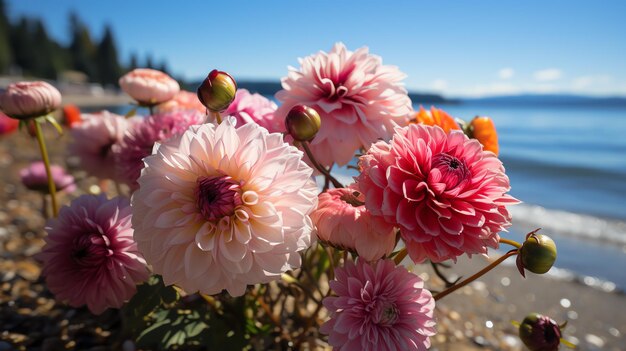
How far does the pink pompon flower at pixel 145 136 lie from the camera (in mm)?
1166

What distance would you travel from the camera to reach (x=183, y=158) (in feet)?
2.54

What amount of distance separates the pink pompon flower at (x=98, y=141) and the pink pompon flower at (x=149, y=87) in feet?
0.64

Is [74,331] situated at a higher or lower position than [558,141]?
higher

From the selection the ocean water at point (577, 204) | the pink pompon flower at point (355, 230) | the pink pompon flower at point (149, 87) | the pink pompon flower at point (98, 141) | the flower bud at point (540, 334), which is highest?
the pink pompon flower at point (355, 230)

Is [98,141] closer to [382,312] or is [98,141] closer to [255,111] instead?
[255,111]

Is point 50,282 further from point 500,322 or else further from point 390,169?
point 500,322

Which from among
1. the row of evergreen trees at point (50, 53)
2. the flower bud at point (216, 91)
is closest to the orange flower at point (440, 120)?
the flower bud at point (216, 91)

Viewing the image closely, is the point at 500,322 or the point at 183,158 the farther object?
the point at 500,322


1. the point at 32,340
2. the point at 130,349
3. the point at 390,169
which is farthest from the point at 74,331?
the point at 390,169

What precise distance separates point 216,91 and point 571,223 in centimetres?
691

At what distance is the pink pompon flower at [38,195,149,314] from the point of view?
1.03 meters

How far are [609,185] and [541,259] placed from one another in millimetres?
10479

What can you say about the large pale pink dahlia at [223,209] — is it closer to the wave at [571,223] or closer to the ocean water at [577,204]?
the ocean water at [577,204]

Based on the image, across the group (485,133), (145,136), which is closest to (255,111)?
(145,136)
